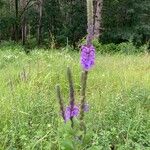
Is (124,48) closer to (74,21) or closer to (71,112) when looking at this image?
(74,21)

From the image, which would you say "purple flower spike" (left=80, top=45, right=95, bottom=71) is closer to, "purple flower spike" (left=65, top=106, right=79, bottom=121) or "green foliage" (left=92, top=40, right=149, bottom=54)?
"purple flower spike" (left=65, top=106, right=79, bottom=121)

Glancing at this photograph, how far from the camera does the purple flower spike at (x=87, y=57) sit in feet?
8.58

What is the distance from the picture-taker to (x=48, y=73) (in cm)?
709

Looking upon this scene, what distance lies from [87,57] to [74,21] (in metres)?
25.6

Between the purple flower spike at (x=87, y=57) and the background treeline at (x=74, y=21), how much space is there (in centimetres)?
2296

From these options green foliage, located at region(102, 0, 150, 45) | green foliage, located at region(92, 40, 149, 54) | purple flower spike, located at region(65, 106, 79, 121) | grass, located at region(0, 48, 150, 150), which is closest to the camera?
purple flower spike, located at region(65, 106, 79, 121)

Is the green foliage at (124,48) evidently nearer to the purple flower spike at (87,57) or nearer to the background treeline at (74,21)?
the background treeline at (74,21)

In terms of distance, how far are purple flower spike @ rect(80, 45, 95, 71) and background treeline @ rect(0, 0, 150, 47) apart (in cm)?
2296

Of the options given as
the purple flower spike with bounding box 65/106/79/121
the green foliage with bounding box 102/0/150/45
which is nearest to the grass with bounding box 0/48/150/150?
the purple flower spike with bounding box 65/106/79/121

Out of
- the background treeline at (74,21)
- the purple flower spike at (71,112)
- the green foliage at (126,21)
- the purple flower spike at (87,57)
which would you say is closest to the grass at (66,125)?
the purple flower spike at (71,112)

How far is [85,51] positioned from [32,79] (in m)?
3.72

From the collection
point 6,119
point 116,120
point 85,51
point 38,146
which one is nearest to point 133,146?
point 116,120

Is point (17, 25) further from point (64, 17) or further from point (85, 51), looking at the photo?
point (85, 51)

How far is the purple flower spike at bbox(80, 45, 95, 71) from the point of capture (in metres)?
2.62
